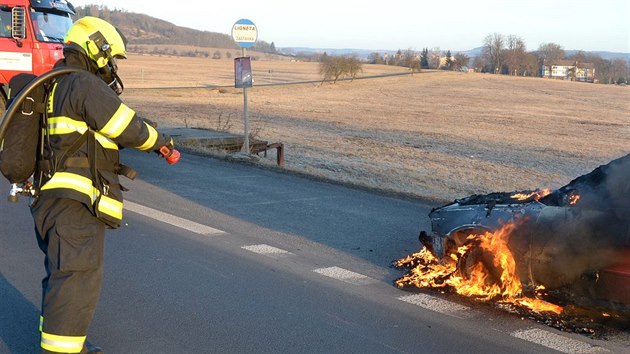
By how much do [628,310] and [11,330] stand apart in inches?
156

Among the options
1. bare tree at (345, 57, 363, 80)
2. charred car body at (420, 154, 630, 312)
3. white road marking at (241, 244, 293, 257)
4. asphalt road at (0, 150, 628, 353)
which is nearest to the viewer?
asphalt road at (0, 150, 628, 353)

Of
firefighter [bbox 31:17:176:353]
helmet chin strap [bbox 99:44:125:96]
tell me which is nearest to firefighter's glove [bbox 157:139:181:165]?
firefighter [bbox 31:17:176:353]

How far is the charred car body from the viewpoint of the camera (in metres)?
4.87

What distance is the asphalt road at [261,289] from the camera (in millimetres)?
4739

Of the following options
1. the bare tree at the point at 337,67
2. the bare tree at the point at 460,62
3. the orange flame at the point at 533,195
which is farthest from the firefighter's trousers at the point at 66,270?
the bare tree at the point at 460,62

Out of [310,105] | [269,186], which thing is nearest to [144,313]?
[269,186]

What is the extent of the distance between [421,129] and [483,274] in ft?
86.1

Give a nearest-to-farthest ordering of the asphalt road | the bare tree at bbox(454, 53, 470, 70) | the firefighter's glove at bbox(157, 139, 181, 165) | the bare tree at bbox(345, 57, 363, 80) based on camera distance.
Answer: the firefighter's glove at bbox(157, 139, 181, 165) < the asphalt road < the bare tree at bbox(345, 57, 363, 80) < the bare tree at bbox(454, 53, 470, 70)

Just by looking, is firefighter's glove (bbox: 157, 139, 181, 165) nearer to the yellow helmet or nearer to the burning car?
the yellow helmet

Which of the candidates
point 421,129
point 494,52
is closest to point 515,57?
point 494,52

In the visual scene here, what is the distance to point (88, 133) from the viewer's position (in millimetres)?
3836

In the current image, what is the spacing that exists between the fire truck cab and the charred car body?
41.0 feet

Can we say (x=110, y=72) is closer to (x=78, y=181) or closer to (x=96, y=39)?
(x=96, y=39)

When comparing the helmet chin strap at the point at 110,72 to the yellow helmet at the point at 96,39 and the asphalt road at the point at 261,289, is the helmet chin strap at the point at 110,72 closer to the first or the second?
the yellow helmet at the point at 96,39
